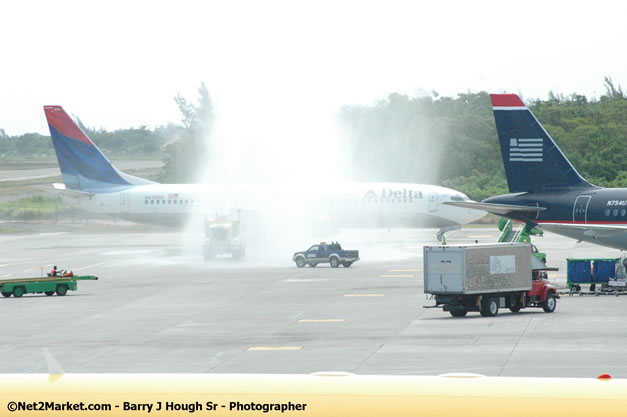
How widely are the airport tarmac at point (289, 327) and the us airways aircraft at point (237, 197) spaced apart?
1623 centimetres

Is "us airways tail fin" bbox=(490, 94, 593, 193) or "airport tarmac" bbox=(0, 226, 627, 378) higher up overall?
"us airways tail fin" bbox=(490, 94, 593, 193)

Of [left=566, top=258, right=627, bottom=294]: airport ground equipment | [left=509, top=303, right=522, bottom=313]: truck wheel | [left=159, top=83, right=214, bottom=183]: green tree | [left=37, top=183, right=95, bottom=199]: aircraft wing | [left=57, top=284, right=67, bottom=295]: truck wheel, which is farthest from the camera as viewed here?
[left=159, top=83, right=214, bottom=183]: green tree

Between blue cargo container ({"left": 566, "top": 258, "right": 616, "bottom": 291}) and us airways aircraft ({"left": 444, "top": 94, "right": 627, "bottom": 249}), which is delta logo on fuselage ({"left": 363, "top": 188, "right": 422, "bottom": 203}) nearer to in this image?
us airways aircraft ({"left": 444, "top": 94, "right": 627, "bottom": 249})

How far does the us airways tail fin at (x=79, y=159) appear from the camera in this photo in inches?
3649

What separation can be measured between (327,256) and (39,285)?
2226 cm

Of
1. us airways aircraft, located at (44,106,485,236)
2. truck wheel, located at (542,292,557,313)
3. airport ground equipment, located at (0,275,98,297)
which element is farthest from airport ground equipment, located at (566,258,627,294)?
us airways aircraft, located at (44,106,485,236)

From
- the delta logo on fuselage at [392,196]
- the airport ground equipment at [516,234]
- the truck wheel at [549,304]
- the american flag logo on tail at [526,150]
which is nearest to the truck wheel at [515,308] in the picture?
the truck wheel at [549,304]

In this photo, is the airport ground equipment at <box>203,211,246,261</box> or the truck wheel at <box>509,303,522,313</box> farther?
the airport ground equipment at <box>203,211,246,261</box>

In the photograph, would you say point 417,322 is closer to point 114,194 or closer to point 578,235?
point 578,235

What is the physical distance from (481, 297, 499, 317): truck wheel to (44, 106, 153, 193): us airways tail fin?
5593 centimetres

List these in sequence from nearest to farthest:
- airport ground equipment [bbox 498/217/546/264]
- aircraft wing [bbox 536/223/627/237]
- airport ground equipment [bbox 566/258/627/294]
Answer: airport ground equipment [bbox 566/258/627/294], aircraft wing [bbox 536/223/627/237], airport ground equipment [bbox 498/217/546/264]

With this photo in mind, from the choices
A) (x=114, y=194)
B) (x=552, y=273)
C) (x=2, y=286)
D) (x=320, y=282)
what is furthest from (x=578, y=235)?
(x=114, y=194)

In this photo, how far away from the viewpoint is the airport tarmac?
31.4 meters

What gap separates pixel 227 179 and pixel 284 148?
23.2 ft
